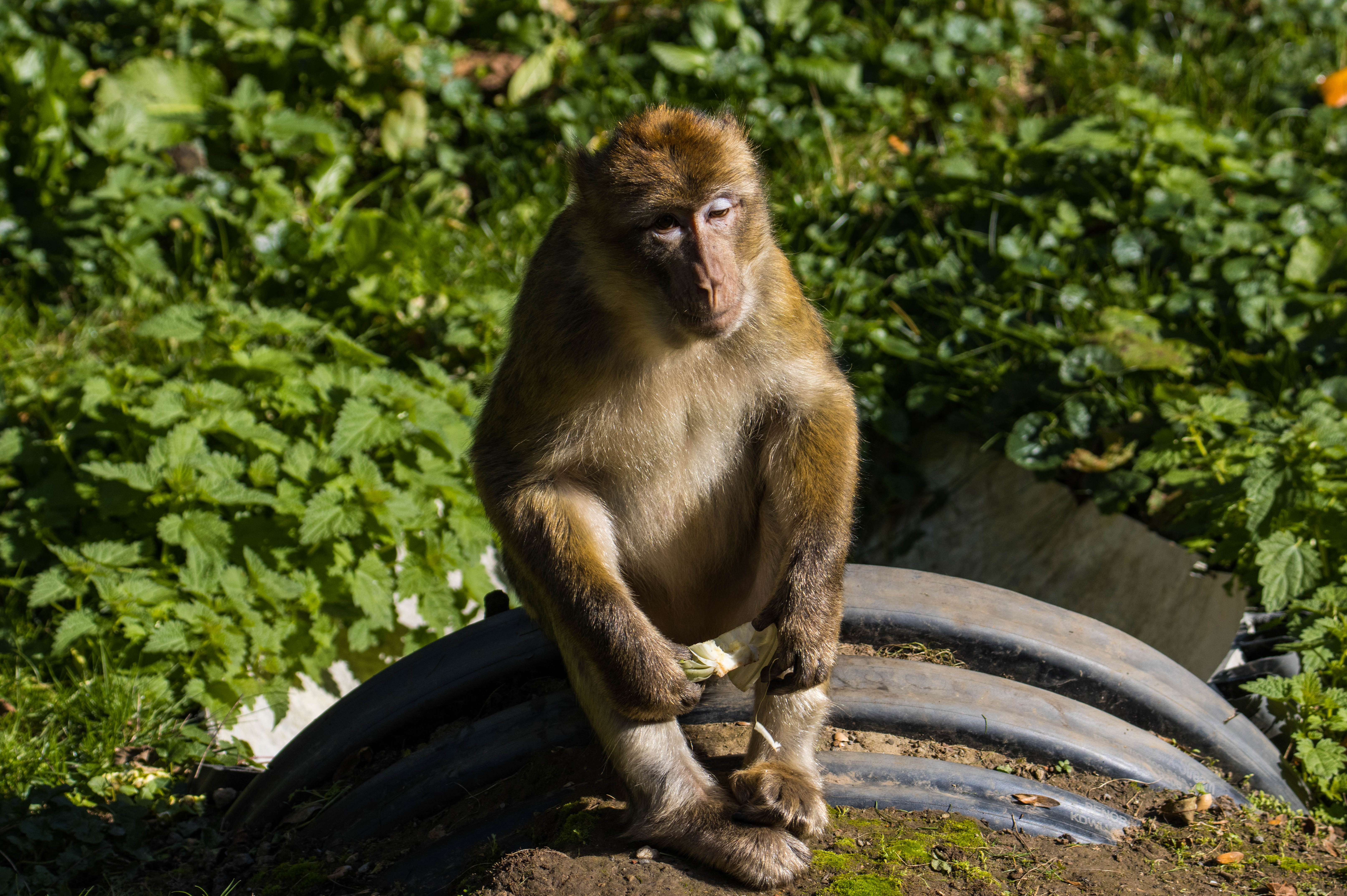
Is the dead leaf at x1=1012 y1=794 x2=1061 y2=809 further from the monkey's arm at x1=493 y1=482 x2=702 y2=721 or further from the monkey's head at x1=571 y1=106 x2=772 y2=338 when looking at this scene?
the monkey's head at x1=571 y1=106 x2=772 y2=338

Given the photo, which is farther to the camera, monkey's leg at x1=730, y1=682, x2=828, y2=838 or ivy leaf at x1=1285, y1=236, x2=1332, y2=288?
ivy leaf at x1=1285, y1=236, x2=1332, y2=288

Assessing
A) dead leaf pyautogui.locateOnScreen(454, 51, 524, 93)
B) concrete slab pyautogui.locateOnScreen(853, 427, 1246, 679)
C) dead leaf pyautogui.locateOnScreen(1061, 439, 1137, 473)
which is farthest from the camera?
dead leaf pyautogui.locateOnScreen(454, 51, 524, 93)

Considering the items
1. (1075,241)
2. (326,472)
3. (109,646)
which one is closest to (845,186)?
(1075,241)

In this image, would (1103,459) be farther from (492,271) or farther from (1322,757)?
(492,271)

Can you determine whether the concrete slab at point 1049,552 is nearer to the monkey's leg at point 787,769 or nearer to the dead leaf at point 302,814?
the monkey's leg at point 787,769

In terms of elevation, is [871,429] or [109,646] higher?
[871,429]

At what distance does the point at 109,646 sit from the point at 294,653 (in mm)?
638

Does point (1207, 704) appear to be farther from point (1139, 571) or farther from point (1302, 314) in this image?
point (1302, 314)

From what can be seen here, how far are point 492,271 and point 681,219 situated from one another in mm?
3310

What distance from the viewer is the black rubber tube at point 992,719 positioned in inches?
121

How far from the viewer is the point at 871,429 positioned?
5523 mm

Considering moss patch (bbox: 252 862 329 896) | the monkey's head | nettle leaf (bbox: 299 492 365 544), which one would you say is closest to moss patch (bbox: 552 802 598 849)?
moss patch (bbox: 252 862 329 896)

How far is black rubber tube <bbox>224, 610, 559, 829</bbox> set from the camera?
3424mm

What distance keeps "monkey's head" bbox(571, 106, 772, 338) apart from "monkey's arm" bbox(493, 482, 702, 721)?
568 mm
